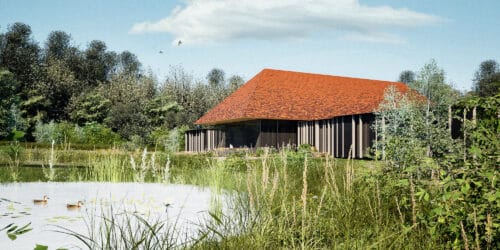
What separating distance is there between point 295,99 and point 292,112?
4.57 ft

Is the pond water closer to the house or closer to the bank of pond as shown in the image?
the bank of pond

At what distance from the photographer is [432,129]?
11742mm

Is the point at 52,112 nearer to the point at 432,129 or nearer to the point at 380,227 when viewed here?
the point at 432,129

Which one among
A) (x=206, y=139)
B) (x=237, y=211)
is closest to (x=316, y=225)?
(x=237, y=211)

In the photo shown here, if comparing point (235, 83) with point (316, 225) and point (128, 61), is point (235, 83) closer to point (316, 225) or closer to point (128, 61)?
point (128, 61)

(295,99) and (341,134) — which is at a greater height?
(295,99)

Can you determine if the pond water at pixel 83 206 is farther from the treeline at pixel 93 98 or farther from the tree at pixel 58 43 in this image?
the tree at pixel 58 43

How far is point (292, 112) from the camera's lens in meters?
24.8

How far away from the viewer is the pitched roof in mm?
24625

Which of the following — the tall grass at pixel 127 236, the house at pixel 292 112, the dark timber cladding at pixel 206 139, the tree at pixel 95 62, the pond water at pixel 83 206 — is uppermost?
the tree at pixel 95 62

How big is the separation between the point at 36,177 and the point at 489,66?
61749mm

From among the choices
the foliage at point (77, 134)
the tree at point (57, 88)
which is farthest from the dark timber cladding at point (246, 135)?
the tree at point (57, 88)

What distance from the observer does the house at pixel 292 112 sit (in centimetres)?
2251

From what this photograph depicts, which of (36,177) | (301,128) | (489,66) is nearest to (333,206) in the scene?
(36,177)
